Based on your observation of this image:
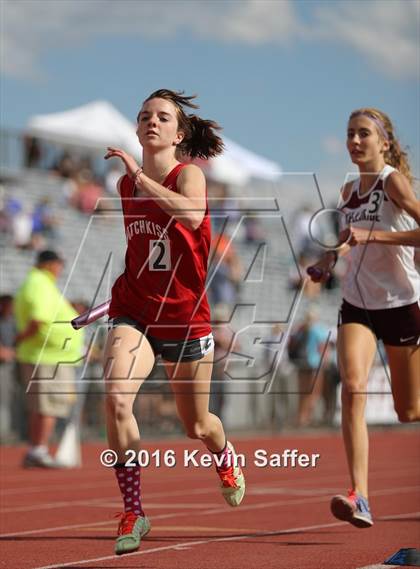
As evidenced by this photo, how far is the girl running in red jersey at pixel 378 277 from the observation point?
21.9ft

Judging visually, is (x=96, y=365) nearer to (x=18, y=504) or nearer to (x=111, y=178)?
(x=18, y=504)

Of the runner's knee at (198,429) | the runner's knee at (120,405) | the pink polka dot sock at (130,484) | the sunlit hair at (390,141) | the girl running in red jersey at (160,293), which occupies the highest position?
the sunlit hair at (390,141)

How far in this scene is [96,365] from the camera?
16.9 metres

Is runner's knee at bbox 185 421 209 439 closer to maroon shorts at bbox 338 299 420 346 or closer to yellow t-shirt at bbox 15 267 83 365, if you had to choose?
maroon shorts at bbox 338 299 420 346

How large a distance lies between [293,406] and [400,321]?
1429cm

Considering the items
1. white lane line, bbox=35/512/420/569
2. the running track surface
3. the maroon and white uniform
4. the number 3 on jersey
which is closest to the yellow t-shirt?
the running track surface

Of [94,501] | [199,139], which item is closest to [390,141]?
[199,139]

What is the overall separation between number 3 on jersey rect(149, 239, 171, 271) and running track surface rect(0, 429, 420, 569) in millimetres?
1417

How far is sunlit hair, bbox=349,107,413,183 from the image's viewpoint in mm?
6859

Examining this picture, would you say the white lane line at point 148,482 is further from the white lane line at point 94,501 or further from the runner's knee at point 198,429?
the runner's knee at point 198,429

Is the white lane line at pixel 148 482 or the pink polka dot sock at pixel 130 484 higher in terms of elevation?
the white lane line at pixel 148 482

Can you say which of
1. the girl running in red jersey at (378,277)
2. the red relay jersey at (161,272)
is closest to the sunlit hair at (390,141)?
the girl running in red jersey at (378,277)

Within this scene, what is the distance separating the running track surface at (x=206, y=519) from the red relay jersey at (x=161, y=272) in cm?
117

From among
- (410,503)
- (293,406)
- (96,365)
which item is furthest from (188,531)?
(293,406)
